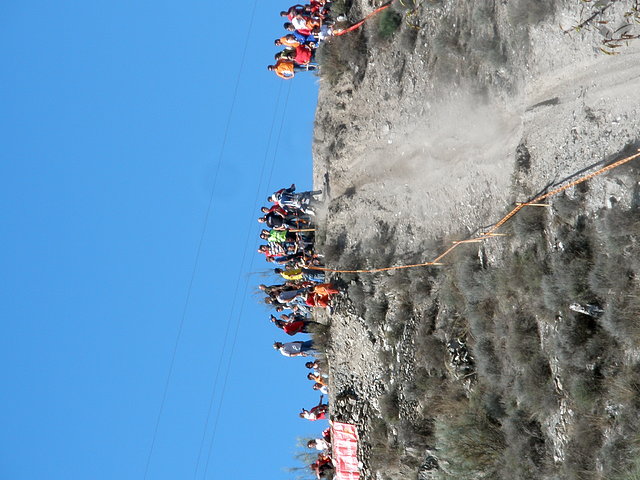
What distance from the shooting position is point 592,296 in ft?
36.9

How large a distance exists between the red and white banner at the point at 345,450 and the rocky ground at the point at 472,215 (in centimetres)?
45

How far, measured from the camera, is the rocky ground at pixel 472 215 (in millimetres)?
11359

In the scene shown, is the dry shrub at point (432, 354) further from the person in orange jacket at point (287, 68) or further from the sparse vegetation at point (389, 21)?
the person in orange jacket at point (287, 68)

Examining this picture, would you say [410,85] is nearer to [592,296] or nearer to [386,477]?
[592,296]

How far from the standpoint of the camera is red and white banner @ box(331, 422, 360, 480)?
17297 mm

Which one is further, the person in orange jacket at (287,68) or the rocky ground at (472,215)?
the person in orange jacket at (287,68)

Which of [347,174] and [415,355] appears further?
[347,174]

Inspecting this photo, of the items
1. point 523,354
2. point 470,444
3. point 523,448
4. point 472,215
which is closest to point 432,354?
point 470,444

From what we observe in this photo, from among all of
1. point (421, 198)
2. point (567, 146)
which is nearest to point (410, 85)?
point (421, 198)

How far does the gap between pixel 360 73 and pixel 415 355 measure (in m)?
7.14

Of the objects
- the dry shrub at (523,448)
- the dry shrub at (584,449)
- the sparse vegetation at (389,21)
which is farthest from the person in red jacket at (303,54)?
the dry shrub at (584,449)

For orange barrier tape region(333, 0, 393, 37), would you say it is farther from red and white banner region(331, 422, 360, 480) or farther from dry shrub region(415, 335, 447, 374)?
red and white banner region(331, 422, 360, 480)

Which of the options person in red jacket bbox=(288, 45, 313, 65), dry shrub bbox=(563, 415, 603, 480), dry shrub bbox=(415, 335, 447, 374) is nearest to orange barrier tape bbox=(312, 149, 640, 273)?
dry shrub bbox=(415, 335, 447, 374)

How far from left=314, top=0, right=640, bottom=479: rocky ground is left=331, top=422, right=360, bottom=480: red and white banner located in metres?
0.45
